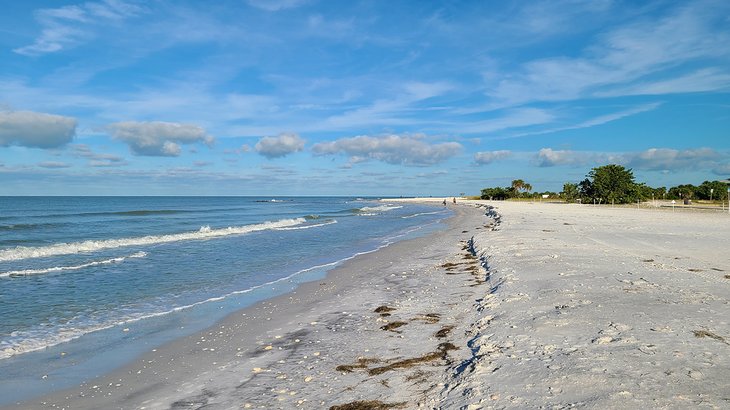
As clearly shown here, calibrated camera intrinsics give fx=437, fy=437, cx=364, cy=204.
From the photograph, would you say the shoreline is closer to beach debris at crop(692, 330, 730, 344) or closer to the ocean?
the ocean

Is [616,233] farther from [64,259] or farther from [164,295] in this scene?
[64,259]

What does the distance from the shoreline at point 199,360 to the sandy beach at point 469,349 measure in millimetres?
33

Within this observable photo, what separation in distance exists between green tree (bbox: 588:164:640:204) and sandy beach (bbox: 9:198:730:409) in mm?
61052

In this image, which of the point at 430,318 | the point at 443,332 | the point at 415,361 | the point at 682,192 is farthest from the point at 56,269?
the point at 682,192

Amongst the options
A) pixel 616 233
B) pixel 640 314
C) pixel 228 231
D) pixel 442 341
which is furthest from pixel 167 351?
pixel 228 231

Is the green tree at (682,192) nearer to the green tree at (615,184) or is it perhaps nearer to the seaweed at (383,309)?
the green tree at (615,184)

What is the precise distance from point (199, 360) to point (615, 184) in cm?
7377

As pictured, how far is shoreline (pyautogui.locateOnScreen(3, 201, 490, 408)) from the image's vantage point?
249 inches

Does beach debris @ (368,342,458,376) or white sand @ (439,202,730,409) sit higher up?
white sand @ (439,202,730,409)

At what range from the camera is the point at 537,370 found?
5.75 m

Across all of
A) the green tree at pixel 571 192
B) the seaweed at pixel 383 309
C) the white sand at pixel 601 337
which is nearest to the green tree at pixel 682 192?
the green tree at pixel 571 192

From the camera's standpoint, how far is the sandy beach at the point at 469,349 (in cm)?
527

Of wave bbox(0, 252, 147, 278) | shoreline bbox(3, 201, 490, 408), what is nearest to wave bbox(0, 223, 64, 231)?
wave bbox(0, 252, 147, 278)

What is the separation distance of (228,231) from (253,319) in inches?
1065
